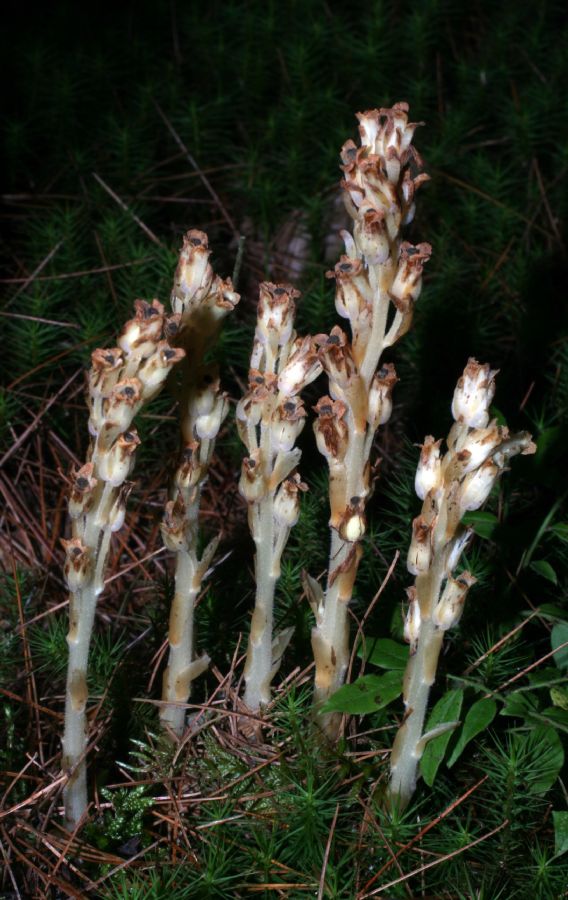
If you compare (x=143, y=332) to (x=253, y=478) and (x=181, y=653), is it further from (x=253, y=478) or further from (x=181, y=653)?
(x=181, y=653)

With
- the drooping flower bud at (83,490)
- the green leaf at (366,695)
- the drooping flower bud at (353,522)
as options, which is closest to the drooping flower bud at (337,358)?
the drooping flower bud at (353,522)

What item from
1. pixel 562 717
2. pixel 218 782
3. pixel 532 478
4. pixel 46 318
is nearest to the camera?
pixel 562 717

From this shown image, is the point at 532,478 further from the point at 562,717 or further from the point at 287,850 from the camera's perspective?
the point at 287,850

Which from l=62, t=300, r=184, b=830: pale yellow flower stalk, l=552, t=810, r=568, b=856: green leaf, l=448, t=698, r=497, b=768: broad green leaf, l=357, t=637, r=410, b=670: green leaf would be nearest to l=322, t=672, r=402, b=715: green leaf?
l=357, t=637, r=410, b=670: green leaf

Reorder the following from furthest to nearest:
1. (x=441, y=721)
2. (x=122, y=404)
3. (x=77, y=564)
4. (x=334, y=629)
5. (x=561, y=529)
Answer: (x=561, y=529) → (x=334, y=629) → (x=441, y=721) → (x=77, y=564) → (x=122, y=404)

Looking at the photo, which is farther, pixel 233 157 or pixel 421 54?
pixel 421 54

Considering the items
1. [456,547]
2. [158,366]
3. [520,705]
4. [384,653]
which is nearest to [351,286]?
[158,366]

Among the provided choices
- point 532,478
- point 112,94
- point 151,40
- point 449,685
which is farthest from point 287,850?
point 151,40
